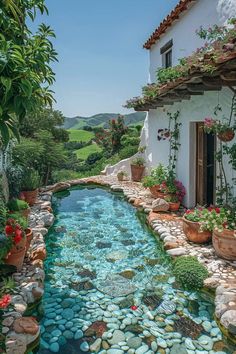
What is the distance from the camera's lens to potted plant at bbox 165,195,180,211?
900 cm

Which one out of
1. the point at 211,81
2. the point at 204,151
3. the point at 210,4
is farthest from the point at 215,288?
the point at 210,4

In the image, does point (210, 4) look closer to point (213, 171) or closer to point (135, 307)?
point (213, 171)

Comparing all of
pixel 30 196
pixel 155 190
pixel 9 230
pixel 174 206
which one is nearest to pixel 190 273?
pixel 9 230

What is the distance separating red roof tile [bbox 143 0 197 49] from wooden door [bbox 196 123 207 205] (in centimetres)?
353

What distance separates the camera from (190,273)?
5.18 meters

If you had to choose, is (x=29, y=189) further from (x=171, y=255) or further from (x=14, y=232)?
(x=171, y=255)

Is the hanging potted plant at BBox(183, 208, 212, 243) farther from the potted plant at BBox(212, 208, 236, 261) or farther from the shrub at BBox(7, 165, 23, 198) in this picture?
the shrub at BBox(7, 165, 23, 198)

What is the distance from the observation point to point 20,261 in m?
5.36

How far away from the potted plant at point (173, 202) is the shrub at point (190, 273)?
346cm

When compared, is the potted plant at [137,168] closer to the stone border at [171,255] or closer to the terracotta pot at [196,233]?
the stone border at [171,255]

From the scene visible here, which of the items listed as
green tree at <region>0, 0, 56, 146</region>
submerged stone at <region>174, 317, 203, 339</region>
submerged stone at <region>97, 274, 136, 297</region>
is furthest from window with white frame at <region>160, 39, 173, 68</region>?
submerged stone at <region>174, 317, 203, 339</region>

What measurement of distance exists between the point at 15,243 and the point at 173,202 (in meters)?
5.23

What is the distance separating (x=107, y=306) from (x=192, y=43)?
315 inches

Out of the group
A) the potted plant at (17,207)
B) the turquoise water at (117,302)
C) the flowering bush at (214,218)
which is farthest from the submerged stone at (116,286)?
the potted plant at (17,207)
